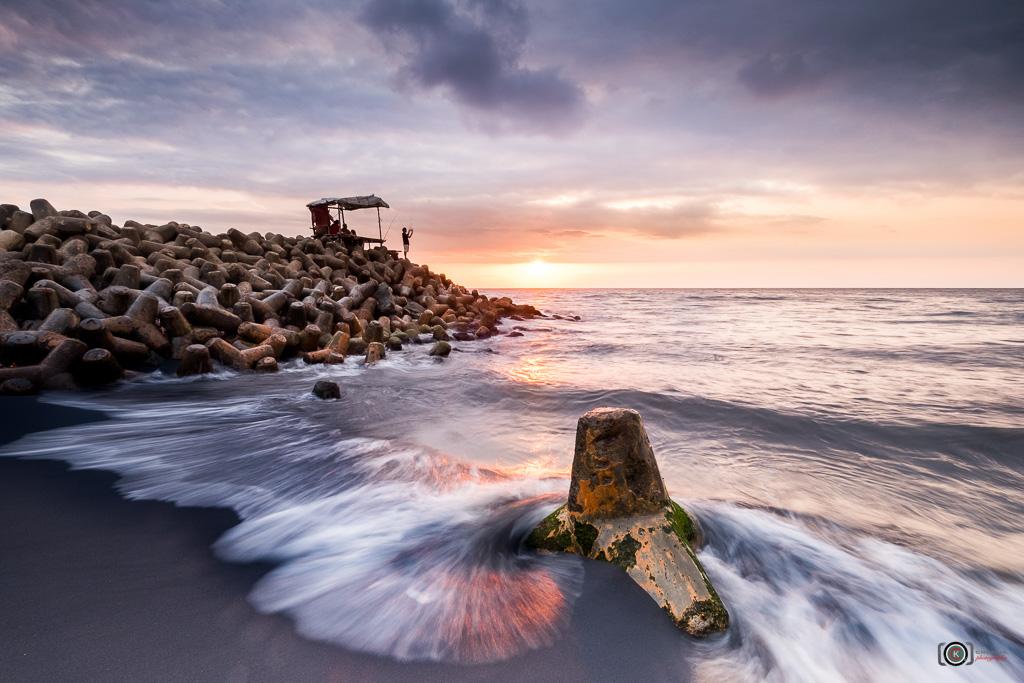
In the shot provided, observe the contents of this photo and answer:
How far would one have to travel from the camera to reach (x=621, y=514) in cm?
269

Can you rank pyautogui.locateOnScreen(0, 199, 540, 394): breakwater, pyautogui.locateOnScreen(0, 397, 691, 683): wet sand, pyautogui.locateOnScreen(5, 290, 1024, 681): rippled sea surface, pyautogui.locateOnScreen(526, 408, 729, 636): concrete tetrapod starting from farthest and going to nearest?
pyautogui.locateOnScreen(0, 199, 540, 394): breakwater < pyautogui.locateOnScreen(526, 408, 729, 636): concrete tetrapod < pyautogui.locateOnScreen(5, 290, 1024, 681): rippled sea surface < pyautogui.locateOnScreen(0, 397, 691, 683): wet sand

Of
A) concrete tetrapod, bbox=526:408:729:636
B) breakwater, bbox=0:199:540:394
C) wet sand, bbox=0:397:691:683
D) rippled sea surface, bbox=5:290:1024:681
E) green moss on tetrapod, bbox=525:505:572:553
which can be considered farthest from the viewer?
breakwater, bbox=0:199:540:394

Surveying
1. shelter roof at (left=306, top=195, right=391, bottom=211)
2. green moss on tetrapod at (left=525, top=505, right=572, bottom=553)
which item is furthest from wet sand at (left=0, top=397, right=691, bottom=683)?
shelter roof at (left=306, top=195, right=391, bottom=211)

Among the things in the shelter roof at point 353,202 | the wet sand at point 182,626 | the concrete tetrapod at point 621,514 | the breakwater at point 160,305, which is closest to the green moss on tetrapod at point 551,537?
the concrete tetrapod at point 621,514

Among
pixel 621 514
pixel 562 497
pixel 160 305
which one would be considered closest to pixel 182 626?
pixel 621 514

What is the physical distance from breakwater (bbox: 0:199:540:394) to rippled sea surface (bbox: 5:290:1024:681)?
1.67 ft

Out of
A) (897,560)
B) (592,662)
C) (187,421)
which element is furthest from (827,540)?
(187,421)

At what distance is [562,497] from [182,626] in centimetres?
265

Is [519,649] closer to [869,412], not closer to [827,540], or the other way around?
[827,540]

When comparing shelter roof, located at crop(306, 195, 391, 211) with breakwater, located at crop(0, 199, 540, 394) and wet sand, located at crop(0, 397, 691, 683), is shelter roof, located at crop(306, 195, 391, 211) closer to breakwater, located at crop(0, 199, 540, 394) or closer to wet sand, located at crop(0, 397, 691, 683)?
breakwater, located at crop(0, 199, 540, 394)

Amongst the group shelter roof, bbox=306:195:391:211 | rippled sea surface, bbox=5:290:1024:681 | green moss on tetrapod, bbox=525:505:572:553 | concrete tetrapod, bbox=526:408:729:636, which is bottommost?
rippled sea surface, bbox=5:290:1024:681

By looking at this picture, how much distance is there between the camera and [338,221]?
2139 centimetres

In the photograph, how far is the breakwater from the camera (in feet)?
20.1

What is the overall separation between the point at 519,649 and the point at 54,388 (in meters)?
7.18
